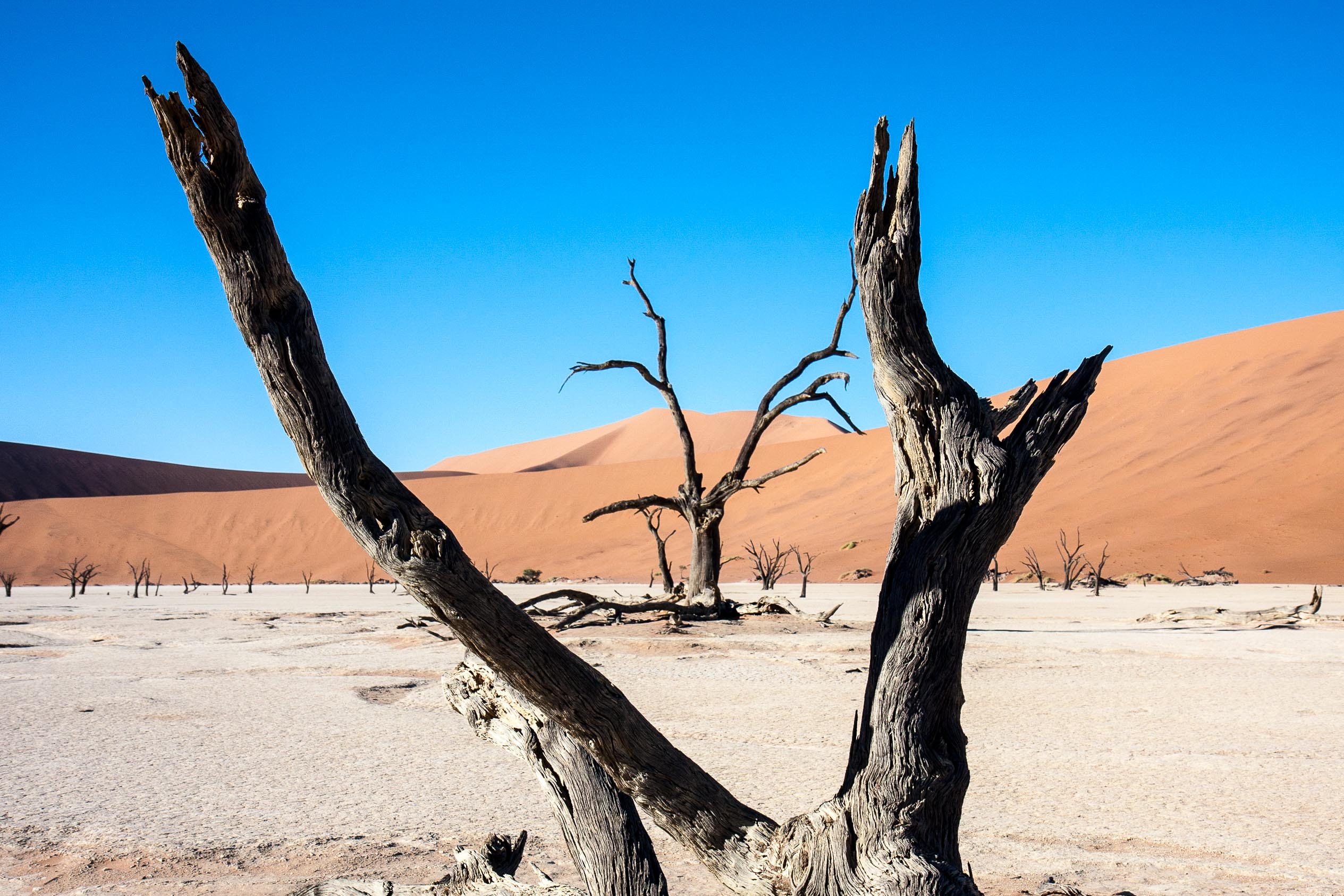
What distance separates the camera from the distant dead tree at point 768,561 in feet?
72.4

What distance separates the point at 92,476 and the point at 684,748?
85.2 m

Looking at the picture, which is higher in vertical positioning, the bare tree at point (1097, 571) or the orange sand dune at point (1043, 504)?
the orange sand dune at point (1043, 504)

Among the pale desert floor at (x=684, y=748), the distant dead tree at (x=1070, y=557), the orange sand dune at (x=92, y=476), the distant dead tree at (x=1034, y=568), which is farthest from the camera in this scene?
the orange sand dune at (x=92, y=476)

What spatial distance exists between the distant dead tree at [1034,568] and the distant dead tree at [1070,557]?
0.50 m

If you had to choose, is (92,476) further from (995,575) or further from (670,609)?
(670,609)

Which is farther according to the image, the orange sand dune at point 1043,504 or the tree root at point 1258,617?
the orange sand dune at point 1043,504

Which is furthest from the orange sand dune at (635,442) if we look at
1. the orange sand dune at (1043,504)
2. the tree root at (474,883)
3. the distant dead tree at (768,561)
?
the tree root at (474,883)

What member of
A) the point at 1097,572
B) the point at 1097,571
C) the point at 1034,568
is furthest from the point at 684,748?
the point at 1034,568

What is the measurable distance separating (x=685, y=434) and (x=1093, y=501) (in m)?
24.7

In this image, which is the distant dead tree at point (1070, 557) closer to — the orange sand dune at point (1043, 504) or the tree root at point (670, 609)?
the orange sand dune at point (1043, 504)

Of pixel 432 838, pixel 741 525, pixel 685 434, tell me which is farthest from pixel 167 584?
pixel 432 838

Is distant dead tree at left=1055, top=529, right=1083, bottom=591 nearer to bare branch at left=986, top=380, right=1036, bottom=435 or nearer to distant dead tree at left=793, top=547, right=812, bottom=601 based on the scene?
distant dead tree at left=793, top=547, right=812, bottom=601

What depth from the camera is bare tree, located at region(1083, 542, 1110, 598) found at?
2136cm

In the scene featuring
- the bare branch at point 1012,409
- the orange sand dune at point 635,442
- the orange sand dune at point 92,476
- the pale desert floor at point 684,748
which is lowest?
the pale desert floor at point 684,748
